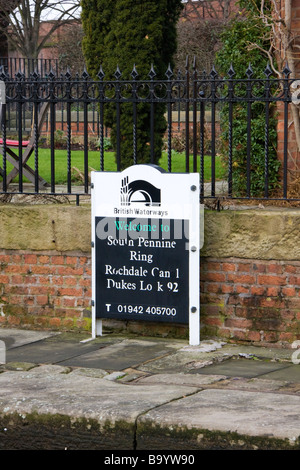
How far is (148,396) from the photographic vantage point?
16.6ft

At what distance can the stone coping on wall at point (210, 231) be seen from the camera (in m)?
6.38

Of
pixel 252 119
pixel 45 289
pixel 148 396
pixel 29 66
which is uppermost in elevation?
pixel 29 66

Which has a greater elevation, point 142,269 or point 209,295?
point 142,269

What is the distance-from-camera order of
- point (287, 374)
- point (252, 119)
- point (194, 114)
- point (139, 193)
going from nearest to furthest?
point (287, 374), point (139, 193), point (194, 114), point (252, 119)

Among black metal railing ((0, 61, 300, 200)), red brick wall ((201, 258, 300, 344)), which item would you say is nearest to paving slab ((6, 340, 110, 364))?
red brick wall ((201, 258, 300, 344))

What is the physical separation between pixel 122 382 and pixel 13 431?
88 centimetres

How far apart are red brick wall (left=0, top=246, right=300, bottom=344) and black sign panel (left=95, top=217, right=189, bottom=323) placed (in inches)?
10.5

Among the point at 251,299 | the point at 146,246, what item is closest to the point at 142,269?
the point at 146,246

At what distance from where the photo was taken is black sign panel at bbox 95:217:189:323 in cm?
648

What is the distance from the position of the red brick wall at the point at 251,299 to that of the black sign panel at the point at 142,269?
283 mm

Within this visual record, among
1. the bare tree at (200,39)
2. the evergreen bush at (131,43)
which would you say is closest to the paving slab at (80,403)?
the evergreen bush at (131,43)

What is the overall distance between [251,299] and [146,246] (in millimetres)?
918

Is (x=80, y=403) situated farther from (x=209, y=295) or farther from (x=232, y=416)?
(x=209, y=295)

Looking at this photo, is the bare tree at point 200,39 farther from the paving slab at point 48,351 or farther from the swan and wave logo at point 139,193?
the paving slab at point 48,351
